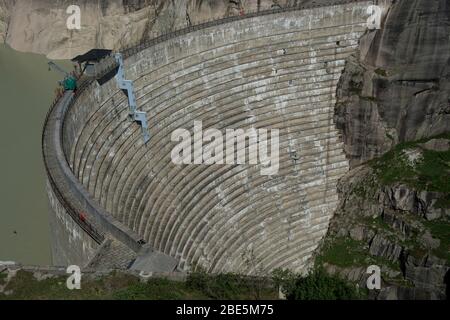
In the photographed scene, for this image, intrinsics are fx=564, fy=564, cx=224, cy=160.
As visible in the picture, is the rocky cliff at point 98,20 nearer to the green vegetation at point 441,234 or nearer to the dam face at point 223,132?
the dam face at point 223,132

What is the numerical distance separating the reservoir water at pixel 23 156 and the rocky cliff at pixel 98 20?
5.77 ft

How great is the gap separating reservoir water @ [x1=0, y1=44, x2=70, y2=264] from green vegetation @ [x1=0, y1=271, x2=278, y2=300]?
12323mm

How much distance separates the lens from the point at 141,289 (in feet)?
54.1

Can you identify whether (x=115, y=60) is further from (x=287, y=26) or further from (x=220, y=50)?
(x=287, y=26)

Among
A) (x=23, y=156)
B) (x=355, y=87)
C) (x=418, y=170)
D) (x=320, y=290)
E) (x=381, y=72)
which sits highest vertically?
(x=381, y=72)

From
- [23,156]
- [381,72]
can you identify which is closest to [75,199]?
[23,156]

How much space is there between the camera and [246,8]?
42406 millimetres

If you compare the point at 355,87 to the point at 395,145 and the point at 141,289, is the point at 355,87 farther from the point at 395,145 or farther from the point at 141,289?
the point at 141,289

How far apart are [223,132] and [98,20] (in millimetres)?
25051

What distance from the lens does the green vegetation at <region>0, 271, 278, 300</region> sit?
16328 mm

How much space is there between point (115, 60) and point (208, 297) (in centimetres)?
1574

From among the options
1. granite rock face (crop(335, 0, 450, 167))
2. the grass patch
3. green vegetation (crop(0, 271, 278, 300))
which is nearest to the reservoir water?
green vegetation (crop(0, 271, 278, 300))

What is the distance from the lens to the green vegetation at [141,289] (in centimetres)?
1633
